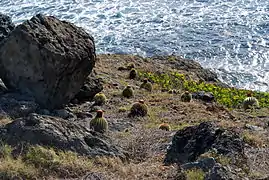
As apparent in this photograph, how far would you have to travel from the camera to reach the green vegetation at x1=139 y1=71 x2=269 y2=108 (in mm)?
21272

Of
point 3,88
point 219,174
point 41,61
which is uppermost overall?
point 219,174

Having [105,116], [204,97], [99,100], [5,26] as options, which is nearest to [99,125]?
[105,116]

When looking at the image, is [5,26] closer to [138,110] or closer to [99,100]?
[99,100]

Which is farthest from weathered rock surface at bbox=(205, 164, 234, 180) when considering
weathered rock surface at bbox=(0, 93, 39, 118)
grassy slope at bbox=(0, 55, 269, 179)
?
weathered rock surface at bbox=(0, 93, 39, 118)

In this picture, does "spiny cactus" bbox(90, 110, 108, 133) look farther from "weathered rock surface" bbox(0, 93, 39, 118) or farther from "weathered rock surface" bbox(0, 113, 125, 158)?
"weathered rock surface" bbox(0, 113, 125, 158)

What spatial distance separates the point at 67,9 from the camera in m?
49.6

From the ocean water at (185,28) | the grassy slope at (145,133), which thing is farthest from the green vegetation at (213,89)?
the ocean water at (185,28)

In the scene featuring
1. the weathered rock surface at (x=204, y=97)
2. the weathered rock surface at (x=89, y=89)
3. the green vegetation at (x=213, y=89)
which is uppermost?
the weathered rock surface at (x=89, y=89)

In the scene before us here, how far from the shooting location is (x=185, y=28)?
42.6 meters

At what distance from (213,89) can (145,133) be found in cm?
1171

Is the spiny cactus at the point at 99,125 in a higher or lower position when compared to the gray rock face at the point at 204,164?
lower

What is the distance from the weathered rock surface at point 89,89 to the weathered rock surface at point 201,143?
6.77 meters

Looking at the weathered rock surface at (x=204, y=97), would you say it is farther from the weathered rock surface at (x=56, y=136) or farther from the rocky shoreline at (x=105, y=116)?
the weathered rock surface at (x=56, y=136)

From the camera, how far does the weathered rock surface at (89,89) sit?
663 inches
